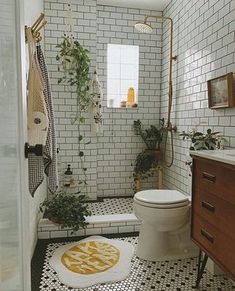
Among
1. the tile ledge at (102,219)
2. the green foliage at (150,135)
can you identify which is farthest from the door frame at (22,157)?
the green foliage at (150,135)

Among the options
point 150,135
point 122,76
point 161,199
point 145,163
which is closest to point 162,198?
point 161,199

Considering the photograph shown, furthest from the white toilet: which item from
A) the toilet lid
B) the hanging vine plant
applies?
the hanging vine plant

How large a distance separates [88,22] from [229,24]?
174 centimetres

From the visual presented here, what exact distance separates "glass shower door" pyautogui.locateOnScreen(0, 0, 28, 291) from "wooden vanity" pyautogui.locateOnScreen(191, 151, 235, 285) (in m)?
0.93

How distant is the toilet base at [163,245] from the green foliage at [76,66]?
1.68 metres

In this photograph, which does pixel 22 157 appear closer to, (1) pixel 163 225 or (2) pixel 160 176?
(1) pixel 163 225

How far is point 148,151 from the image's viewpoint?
3.23 metres

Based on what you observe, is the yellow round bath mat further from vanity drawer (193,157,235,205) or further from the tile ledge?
vanity drawer (193,157,235,205)

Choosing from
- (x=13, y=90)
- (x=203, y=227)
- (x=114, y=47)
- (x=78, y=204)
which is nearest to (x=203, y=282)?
(x=203, y=227)

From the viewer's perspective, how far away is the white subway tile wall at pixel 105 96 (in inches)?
117

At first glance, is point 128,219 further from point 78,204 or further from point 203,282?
point 203,282

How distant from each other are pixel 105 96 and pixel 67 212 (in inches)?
64.3

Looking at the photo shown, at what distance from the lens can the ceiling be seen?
9.83ft

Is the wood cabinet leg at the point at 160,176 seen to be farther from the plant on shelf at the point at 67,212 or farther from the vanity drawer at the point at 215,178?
the vanity drawer at the point at 215,178
